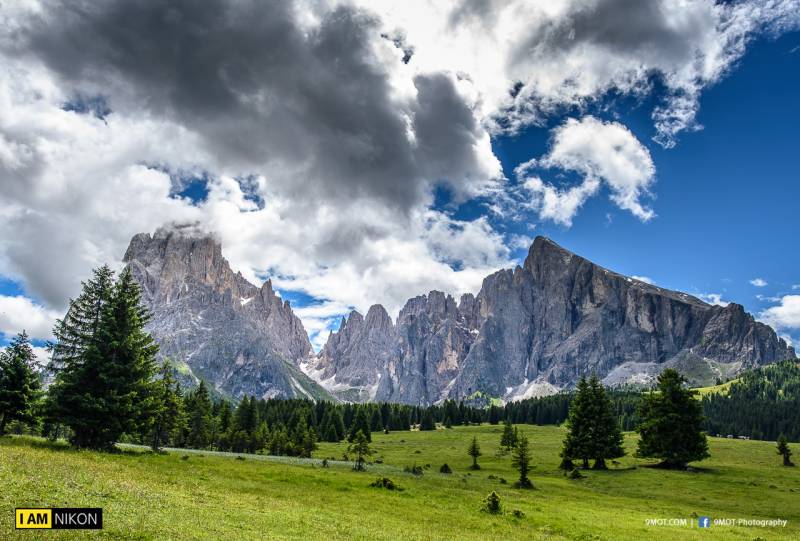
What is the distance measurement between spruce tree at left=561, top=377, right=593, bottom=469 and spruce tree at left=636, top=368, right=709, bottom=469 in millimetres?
7814

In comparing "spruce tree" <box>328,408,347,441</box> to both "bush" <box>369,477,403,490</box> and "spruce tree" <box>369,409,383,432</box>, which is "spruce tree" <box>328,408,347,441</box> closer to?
"spruce tree" <box>369,409,383,432</box>

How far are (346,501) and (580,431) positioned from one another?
51.8 metres

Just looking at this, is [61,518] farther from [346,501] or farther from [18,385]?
[18,385]

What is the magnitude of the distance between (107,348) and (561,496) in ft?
153

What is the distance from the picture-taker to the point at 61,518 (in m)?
18.7

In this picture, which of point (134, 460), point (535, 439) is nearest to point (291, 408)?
point (535, 439)

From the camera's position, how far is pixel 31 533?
1595cm

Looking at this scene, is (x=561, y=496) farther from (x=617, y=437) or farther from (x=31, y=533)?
(x=31, y=533)

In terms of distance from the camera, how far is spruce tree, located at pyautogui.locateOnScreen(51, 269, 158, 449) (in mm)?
43094

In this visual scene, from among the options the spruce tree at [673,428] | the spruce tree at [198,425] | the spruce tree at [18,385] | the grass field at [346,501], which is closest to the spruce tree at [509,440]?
the spruce tree at [673,428]

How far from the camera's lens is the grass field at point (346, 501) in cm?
2150

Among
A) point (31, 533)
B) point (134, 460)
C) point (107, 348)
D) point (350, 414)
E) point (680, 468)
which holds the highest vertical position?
point (107, 348)

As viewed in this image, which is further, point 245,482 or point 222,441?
point 222,441

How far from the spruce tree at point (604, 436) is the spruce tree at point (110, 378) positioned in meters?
61.8
